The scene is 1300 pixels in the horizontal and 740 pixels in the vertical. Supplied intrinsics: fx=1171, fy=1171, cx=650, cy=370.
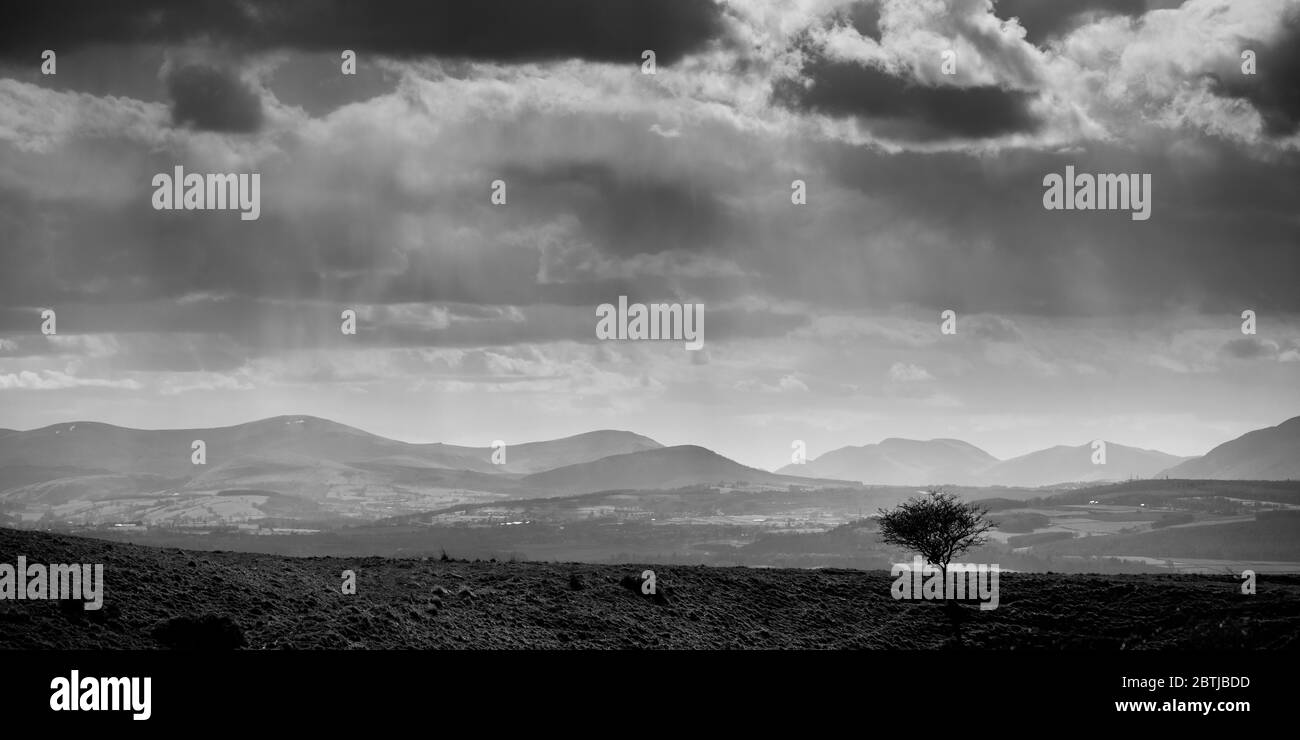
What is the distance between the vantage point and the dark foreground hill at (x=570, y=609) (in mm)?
58719

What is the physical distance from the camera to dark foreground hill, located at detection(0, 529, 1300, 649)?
5872cm

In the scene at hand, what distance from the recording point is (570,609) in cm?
7381

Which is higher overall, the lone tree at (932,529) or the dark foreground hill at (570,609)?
the lone tree at (932,529)

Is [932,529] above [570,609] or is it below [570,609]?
above

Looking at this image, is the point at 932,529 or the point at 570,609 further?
the point at 932,529

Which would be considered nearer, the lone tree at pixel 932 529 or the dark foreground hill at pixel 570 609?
the dark foreground hill at pixel 570 609

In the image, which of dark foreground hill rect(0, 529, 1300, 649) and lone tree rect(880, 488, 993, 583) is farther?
lone tree rect(880, 488, 993, 583)

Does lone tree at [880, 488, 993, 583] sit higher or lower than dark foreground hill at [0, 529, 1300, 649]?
higher
